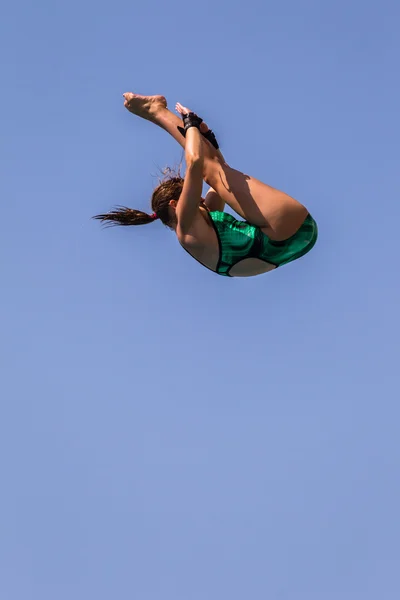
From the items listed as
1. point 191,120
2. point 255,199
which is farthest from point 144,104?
point 255,199

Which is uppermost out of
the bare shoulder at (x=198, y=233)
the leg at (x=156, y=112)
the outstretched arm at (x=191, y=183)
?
the leg at (x=156, y=112)

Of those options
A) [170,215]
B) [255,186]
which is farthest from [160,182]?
[255,186]

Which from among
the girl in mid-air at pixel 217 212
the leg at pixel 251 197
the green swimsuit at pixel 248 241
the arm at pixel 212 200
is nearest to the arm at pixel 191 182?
the girl in mid-air at pixel 217 212

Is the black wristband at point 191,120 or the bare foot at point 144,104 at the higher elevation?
the bare foot at point 144,104

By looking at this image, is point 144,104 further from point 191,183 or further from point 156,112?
point 191,183

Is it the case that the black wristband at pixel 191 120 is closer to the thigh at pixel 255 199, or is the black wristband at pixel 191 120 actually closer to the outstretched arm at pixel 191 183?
the outstretched arm at pixel 191 183

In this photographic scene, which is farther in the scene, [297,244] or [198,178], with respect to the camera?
[297,244]

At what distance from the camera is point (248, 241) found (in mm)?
12641

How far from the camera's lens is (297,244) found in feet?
42.0

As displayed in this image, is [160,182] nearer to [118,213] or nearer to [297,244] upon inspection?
[118,213]

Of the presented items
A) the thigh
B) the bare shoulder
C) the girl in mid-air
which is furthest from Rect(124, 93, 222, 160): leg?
the bare shoulder

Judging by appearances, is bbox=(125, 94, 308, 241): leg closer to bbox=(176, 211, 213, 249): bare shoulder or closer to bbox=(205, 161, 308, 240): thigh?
bbox=(205, 161, 308, 240): thigh

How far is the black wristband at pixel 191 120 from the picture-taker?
12.3 metres

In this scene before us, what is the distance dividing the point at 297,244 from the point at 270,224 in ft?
1.99
